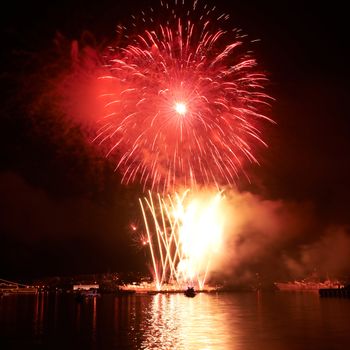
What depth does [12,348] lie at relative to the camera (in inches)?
880

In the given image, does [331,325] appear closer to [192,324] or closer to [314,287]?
[192,324]

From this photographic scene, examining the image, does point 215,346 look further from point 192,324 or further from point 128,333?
point 192,324

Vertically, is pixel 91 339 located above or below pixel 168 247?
below

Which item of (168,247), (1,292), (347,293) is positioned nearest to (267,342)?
(168,247)

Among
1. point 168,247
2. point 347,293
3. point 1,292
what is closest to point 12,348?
point 168,247

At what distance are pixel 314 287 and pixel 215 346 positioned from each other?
561 feet

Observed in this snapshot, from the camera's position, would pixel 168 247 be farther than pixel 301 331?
Yes

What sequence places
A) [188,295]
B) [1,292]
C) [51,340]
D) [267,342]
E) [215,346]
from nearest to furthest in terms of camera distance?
[215,346] < [267,342] < [51,340] < [188,295] < [1,292]

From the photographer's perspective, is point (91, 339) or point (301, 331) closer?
point (91, 339)

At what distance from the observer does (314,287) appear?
590 feet

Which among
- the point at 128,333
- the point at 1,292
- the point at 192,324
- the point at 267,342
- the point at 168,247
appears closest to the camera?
the point at 267,342

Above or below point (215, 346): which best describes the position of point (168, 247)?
above

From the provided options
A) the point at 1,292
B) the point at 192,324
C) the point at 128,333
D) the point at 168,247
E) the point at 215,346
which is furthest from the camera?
the point at 1,292

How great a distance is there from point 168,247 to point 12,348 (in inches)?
1265
